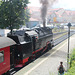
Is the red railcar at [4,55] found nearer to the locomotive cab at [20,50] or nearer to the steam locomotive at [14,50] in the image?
the steam locomotive at [14,50]

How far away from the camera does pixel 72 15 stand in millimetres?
84562

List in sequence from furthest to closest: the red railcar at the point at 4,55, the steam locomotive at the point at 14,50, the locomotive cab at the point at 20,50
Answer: the locomotive cab at the point at 20,50 → the steam locomotive at the point at 14,50 → the red railcar at the point at 4,55

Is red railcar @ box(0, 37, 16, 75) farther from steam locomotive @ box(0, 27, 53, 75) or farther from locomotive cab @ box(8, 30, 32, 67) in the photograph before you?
locomotive cab @ box(8, 30, 32, 67)

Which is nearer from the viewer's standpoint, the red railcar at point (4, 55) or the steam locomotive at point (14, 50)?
the red railcar at point (4, 55)

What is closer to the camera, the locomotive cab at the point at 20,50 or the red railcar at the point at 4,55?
the red railcar at the point at 4,55

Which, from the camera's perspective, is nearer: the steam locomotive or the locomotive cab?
the steam locomotive

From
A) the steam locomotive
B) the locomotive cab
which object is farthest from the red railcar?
the locomotive cab

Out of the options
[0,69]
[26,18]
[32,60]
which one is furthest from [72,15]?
[0,69]

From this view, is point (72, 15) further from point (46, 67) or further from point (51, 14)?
point (46, 67)

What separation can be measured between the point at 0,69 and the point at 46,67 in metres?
4.43

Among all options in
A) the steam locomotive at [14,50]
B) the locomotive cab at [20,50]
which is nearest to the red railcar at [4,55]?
the steam locomotive at [14,50]

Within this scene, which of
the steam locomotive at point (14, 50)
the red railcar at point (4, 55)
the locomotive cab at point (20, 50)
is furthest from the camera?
the locomotive cab at point (20, 50)

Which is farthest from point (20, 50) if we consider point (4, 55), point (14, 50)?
point (4, 55)

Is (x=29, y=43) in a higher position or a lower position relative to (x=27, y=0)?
lower
